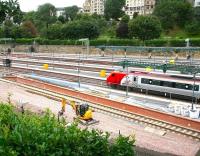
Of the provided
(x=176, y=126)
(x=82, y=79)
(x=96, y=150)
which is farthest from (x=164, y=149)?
(x=82, y=79)

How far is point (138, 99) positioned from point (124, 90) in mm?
5070

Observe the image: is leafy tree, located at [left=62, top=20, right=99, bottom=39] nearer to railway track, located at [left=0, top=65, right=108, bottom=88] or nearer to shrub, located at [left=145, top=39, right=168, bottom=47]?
shrub, located at [left=145, top=39, right=168, bottom=47]

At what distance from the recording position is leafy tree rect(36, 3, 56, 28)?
122725 millimetres

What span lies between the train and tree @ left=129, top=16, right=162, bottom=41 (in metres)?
38.1

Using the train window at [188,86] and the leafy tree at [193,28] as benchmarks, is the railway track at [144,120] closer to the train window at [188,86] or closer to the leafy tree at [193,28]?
the train window at [188,86]

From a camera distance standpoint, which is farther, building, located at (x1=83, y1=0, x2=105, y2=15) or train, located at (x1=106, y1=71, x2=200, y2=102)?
building, located at (x1=83, y1=0, x2=105, y2=15)

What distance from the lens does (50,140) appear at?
8961mm

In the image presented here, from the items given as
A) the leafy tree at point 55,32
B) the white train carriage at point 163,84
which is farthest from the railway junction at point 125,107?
the leafy tree at point 55,32

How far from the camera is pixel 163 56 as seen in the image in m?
62.4

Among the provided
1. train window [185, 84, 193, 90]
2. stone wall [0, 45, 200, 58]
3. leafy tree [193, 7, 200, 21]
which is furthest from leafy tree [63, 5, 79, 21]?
train window [185, 84, 193, 90]

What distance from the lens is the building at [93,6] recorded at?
168 meters

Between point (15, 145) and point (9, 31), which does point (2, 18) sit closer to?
point (15, 145)

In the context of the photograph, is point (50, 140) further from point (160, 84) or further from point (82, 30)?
point (82, 30)

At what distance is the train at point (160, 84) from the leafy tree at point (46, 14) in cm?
8701
